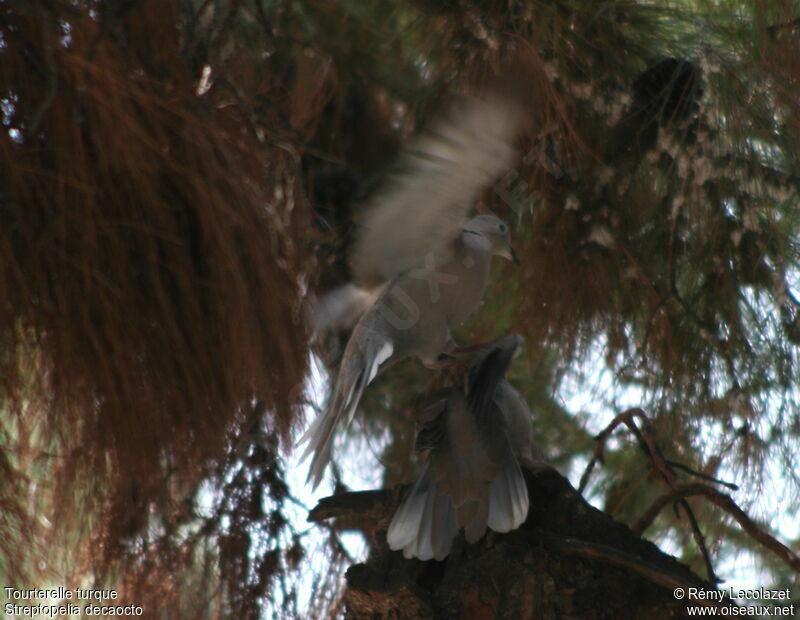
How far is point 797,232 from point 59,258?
911 millimetres

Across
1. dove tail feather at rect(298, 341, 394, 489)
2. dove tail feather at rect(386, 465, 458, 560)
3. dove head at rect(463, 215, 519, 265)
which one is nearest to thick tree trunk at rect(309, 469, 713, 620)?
dove tail feather at rect(386, 465, 458, 560)

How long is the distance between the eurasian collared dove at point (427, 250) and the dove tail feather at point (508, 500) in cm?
20

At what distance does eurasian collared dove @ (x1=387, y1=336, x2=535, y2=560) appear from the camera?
1.03 meters

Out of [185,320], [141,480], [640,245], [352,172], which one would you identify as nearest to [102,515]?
[141,480]

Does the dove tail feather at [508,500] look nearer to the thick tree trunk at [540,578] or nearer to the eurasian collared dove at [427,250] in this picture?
the thick tree trunk at [540,578]

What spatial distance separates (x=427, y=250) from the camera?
124cm

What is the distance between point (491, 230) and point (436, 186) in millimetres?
148

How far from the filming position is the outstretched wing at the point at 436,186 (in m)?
1.06

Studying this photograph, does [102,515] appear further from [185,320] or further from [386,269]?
[386,269]

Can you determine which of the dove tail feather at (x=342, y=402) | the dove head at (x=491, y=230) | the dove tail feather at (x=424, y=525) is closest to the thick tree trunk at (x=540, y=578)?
the dove tail feather at (x=424, y=525)

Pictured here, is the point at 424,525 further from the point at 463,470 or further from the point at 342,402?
the point at 342,402

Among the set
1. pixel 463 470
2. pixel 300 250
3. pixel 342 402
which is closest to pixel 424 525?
pixel 463 470

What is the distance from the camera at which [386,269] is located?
4.20ft

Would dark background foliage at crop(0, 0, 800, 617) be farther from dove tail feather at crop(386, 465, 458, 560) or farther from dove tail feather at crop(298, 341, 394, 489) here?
dove tail feather at crop(386, 465, 458, 560)
